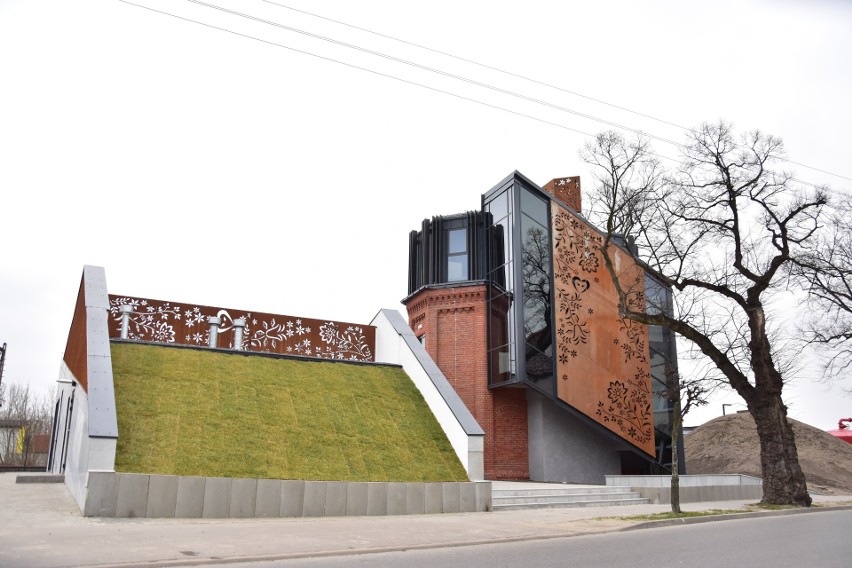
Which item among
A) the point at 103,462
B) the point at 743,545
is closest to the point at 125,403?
the point at 103,462

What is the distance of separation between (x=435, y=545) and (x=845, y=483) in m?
25.4

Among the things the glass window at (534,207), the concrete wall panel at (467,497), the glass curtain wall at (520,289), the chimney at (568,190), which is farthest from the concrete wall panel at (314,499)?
the chimney at (568,190)

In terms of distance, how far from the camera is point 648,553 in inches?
339

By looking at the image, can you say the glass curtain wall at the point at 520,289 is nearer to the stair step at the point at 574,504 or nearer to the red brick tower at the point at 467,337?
the red brick tower at the point at 467,337

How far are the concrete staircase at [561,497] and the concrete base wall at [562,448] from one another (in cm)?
382

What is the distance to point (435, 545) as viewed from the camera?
9328 mm

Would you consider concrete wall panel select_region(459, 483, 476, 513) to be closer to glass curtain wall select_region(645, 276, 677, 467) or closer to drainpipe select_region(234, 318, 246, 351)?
drainpipe select_region(234, 318, 246, 351)

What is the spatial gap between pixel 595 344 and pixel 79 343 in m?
15.7

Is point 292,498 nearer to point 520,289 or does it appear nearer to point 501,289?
point 520,289

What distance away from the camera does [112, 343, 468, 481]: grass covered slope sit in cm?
1298

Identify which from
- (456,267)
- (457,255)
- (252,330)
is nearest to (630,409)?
(456,267)

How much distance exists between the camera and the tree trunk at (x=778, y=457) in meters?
17.8

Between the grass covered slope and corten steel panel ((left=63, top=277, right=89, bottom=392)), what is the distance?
0.72 meters

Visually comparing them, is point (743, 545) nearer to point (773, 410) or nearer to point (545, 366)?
point (773, 410)
